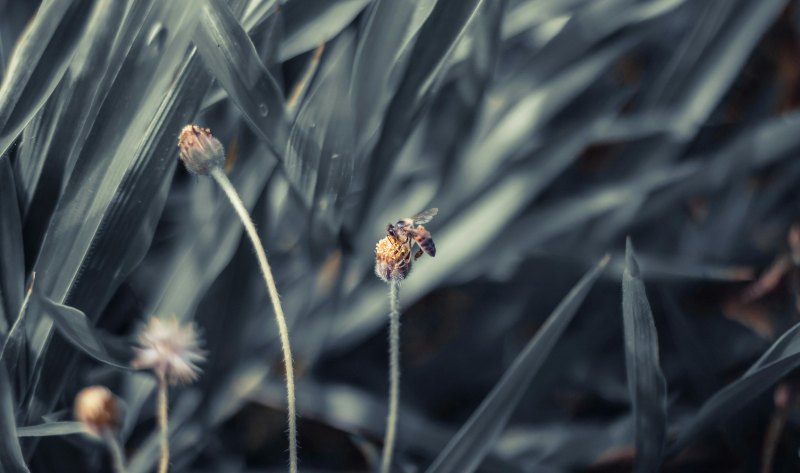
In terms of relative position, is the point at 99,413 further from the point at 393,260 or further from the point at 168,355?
the point at 393,260

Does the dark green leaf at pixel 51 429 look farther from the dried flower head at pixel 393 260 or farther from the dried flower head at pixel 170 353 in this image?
the dried flower head at pixel 393 260

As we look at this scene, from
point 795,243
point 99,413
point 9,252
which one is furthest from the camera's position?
point 795,243

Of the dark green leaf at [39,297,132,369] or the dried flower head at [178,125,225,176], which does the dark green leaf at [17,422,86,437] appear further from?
the dried flower head at [178,125,225,176]

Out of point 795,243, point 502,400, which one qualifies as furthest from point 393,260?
point 795,243

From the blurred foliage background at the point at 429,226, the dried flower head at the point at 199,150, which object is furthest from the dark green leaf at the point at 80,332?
the dried flower head at the point at 199,150

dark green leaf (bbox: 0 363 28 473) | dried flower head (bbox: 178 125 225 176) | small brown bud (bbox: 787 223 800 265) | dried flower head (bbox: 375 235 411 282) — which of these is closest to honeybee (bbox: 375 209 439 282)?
dried flower head (bbox: 375 235 411 282)

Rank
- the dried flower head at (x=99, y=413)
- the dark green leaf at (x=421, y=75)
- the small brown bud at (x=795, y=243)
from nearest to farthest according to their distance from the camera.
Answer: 1. the dried flower head at (x=99, y=413)
2. the dark green leaf at (x=421, y=75)
3. the small brown bud at (x=795, y=243)
